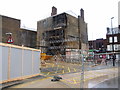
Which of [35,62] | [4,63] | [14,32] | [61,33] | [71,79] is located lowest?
[71,79]

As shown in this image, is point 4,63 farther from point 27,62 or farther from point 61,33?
point 61,33


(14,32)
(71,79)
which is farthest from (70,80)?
(14,32)

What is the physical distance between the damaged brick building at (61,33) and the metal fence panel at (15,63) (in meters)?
26.8

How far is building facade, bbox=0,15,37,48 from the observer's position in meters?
34.4

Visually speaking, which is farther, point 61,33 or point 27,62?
point 61,33

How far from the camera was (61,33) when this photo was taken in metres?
37.3

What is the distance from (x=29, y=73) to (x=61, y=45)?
2699 centimetres

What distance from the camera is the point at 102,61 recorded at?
75.0 feet

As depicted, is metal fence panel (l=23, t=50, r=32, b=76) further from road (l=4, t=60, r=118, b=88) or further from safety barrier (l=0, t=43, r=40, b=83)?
road (l=4, t=60, r=118, b=88)

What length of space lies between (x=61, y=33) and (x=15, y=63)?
29.5 meters

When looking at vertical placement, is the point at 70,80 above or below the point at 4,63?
below

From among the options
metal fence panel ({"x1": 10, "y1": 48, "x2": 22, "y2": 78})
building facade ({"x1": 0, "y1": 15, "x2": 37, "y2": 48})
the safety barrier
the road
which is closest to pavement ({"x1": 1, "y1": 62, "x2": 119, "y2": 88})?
the road

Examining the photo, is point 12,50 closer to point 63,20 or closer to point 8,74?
point 8,74

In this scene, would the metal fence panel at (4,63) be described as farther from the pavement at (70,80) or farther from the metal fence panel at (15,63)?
the pavement at (70,80)
